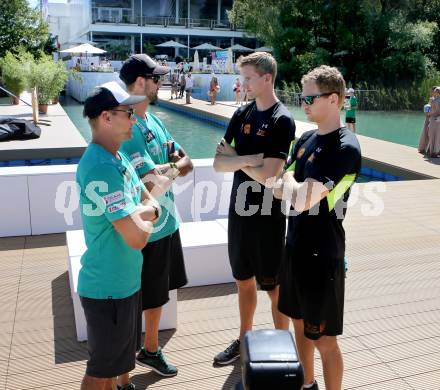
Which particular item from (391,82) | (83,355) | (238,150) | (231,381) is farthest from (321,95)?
(391,82)

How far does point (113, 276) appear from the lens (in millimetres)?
2240

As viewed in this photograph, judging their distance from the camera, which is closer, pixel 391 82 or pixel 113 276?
pixel 113 276

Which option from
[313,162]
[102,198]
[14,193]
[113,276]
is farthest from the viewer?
[14,193]

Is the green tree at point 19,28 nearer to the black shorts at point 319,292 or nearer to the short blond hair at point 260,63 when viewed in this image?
the short blond hair at point 260,63

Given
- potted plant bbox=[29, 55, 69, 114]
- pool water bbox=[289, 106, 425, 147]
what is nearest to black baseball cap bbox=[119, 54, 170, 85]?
pool water bbox=[289, 106, 425, 147]

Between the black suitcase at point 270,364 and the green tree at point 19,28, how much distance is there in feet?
111

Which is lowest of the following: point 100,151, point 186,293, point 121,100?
point 186,293

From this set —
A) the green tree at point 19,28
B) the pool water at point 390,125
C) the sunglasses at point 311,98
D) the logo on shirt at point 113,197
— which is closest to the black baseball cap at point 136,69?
the sunglasses at point 311,98

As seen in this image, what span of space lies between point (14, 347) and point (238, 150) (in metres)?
2.05

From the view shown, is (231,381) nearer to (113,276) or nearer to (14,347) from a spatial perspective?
(113,276)

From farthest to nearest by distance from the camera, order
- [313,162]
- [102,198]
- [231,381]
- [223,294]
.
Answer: [223,294]
[231,381]
[313,162]
[102,198]

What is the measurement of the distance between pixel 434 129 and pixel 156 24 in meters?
44.7

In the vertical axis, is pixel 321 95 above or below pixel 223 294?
above

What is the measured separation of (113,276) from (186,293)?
87.5 inches
